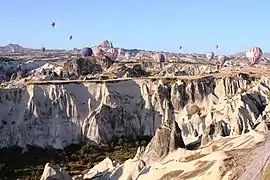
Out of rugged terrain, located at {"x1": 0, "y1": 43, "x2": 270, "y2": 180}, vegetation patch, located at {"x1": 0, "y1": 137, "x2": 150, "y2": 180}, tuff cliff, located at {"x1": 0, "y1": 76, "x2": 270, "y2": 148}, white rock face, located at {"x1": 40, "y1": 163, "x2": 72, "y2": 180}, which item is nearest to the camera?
white rock face, located at {"x1": 40, "y1": 163, "x2": 72, "y2": 180}

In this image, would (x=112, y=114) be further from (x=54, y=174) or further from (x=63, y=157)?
(x=54, y=174)

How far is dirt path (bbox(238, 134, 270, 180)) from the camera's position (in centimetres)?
1959

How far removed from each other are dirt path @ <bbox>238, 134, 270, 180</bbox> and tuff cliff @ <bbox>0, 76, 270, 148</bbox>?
21676mm

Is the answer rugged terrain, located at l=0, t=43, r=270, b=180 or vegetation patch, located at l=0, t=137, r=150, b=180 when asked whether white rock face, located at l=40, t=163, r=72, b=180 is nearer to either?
vegetation patch, located at l=0, t=137, r=150, b=180

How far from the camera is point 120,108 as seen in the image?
51.9m

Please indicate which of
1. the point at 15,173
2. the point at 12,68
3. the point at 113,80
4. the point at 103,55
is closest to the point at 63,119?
the point at 113,80

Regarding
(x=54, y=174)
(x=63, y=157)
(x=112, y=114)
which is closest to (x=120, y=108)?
(x=112, y=114)

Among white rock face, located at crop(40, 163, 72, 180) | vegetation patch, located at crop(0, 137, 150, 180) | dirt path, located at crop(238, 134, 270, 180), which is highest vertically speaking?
dirt path, located at crop(238, 134, 270, 180)

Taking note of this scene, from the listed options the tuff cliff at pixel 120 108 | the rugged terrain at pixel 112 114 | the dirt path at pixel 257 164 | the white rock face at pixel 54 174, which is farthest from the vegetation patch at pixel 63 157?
the dirt path at pixel 257 164

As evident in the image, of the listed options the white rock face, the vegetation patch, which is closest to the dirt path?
the white rock face

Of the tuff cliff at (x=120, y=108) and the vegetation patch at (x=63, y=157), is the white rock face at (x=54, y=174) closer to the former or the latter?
the vegetation patch at (x=63, y=157)

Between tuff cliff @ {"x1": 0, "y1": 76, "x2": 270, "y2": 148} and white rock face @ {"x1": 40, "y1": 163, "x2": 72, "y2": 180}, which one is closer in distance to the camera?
white rock face @ {"x1": 40, "y1": 163, "x2": 72, "y2": 180}

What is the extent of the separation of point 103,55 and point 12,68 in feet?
86.2

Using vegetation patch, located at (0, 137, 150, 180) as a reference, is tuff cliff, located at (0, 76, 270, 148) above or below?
above
